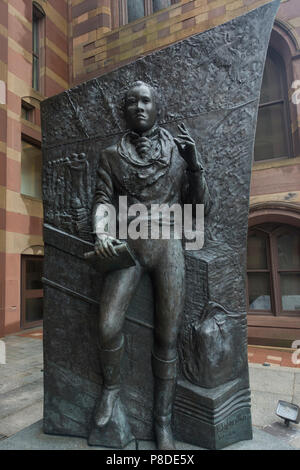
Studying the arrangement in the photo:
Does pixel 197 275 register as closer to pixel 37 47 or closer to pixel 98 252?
pixel 98 252

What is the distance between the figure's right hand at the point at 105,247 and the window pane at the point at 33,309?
8568mm

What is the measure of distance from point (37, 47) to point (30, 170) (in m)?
4.27

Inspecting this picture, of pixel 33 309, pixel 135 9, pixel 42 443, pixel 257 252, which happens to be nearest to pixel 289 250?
pixel 257 252

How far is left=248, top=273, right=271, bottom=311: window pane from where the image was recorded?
25.0ft

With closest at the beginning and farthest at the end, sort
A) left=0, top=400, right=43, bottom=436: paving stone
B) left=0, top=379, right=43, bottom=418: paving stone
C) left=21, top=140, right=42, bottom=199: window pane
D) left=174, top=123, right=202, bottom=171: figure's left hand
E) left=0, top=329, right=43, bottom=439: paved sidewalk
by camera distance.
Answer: left=174, top=123, right=202, bottom=171: figure's left hand < left=0, top=400, right=43, bottom=436: paving stone < left=0, top=329, right=43, bottom=439: paved sidewalk < left=0, top=379, right=43, bottom=418: paving stone < left=21, top=140, right=42, bottom=199: window pane

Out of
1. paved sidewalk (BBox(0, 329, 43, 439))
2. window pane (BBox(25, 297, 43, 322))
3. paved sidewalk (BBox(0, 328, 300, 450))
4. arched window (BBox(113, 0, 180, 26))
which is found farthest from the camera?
window pane (BBox(25, 297, 43, 322))

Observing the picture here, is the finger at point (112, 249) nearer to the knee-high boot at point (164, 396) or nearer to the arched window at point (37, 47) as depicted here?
the knee-high boot at point (164, 396)

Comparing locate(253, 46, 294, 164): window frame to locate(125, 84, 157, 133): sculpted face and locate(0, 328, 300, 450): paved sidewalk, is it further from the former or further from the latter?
locate(125, 84, 157, 133): sculpted face

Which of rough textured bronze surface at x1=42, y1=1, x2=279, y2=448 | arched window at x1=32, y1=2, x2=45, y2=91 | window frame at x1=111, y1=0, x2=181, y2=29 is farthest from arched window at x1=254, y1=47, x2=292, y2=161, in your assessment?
arched window at x1=32, y1=2, x2=45, y2=91

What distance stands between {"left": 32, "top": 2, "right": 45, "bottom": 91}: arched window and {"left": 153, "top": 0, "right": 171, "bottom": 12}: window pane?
3.94m

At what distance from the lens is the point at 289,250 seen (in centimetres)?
742

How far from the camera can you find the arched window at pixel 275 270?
7.36 m
